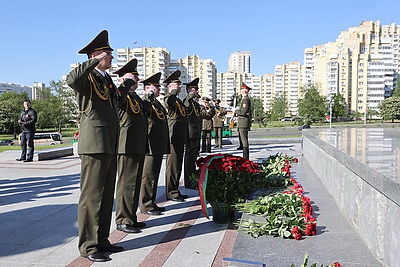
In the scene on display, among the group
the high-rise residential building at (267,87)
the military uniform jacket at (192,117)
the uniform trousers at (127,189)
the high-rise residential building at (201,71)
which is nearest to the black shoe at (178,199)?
the military uniform jacket at (192,117)

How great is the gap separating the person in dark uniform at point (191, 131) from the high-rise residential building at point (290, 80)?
443 feet

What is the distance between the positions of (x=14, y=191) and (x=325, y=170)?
18.6 feet

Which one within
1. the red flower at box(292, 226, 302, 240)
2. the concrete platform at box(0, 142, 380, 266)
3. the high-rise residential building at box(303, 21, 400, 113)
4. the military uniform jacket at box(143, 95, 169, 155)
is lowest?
the concrete platform at box(0, 142, 380, 266)

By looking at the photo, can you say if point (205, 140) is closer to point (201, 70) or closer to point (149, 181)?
point (149, 181)

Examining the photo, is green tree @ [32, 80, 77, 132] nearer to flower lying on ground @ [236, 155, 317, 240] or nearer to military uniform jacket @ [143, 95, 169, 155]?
military uniform jacket @ [143, 95, 169, 155]

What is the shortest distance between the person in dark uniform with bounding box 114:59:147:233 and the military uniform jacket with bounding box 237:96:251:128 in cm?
573

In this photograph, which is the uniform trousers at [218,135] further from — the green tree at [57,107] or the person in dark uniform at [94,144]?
the green tree at [57,107]

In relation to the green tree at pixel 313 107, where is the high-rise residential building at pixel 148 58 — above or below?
above

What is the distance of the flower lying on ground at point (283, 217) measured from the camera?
11.2 ft

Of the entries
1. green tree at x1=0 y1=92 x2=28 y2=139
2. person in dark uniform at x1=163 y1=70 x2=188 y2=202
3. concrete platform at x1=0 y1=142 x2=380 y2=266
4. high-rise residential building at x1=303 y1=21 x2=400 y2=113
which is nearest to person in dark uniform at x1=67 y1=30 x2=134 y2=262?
concrete platform at x1=0 y1=142 x2=380 y2=266

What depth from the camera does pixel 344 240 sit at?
3299 mm

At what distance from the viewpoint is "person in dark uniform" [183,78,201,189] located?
7141mm

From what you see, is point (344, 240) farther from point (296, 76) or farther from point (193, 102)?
point (296, 76)

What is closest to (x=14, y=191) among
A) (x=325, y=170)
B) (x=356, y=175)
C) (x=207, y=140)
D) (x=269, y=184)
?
(x=269, y=184)
